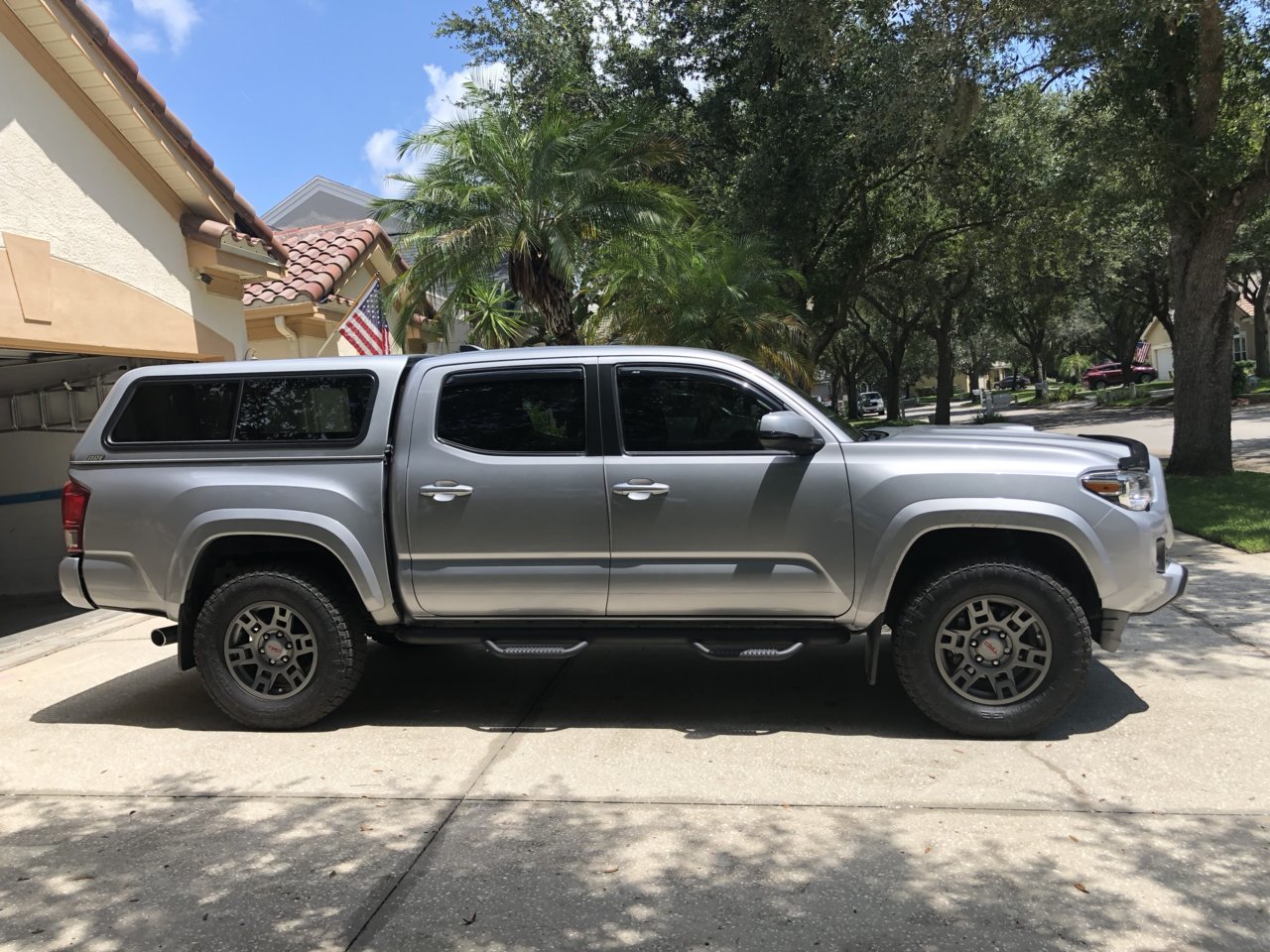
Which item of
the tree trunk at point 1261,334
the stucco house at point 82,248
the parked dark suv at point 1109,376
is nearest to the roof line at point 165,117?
the stucco house at point 82,248

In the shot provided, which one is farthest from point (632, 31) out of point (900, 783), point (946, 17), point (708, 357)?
point (900, 783)

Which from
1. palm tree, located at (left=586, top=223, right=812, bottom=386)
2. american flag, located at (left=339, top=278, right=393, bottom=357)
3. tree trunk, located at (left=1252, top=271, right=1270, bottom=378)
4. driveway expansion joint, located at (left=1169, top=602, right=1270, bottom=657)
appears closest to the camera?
driveway expansion joint, located at (left=1169, top=602, right=1270, bottom=657)

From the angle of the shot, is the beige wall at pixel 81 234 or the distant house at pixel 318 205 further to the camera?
the distant house at pixel 318 205

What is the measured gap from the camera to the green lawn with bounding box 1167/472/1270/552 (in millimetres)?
8594

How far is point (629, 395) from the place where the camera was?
4.77m

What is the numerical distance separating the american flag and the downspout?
1122mm

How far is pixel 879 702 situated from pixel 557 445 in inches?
91.3

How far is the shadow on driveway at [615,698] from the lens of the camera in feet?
15.8

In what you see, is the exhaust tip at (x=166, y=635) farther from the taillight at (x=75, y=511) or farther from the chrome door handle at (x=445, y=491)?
A: the chrome door handle at (x=445, y=491)

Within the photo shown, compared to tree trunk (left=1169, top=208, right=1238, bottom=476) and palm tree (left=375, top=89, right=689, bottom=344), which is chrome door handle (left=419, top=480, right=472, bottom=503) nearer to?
palm tree (left=375, top=89, right=689, bottom=344)

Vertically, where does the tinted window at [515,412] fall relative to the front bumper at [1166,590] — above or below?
above

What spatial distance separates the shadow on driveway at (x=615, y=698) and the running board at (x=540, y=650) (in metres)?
0.47

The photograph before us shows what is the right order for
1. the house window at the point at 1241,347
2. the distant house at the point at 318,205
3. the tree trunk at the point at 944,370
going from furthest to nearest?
the house window at the point at 1241,347
the tree trunk at the point at 944,370
the distant house at the point at 318,205

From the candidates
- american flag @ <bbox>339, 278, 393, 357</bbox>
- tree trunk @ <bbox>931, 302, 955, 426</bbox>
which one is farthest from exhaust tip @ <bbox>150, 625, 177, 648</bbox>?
tree trunk @ <bbox>931, 302, 955, 426</bbox>
